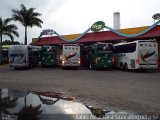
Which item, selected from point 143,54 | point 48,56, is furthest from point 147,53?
point 48,56

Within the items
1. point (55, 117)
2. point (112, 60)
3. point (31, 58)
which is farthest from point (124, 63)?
point (55, 117)

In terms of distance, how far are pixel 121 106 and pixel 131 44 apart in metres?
21.2

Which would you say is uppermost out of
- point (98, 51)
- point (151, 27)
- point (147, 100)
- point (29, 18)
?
point (29, 18)

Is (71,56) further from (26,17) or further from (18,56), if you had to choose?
(26,17)

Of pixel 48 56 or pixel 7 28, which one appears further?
pixel 7 28

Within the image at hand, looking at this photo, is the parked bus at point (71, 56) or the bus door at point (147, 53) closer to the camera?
the bus door at point (147, 53)

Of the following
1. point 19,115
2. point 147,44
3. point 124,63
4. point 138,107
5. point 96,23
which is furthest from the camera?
point 96,23

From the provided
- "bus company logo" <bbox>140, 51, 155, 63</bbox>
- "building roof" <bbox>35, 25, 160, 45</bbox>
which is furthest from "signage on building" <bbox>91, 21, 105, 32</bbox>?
"bus company logo" <bbox>140, 51, 155, 63</bbox>

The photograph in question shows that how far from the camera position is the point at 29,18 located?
181 ft

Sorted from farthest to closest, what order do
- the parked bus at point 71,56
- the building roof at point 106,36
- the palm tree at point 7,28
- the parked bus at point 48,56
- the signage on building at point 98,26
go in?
the palm tree at point 7,28, the signage on building at point 98,26, the parked bus at point 48,56, the parked bus at point 71,56, the building roof at point 106,36

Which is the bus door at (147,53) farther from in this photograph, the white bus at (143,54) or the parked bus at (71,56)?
the parked bus at (71,56)

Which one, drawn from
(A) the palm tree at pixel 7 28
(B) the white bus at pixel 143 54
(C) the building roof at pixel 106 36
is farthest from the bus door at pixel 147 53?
(A) the palm tree at pixel 7 28

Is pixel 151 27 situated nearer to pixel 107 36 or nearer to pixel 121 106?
pixel 107 36

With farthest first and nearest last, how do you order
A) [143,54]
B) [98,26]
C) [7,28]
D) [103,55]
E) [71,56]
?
[7,28]
[98,26]
[71,56]
[103,55]
[143,54]
